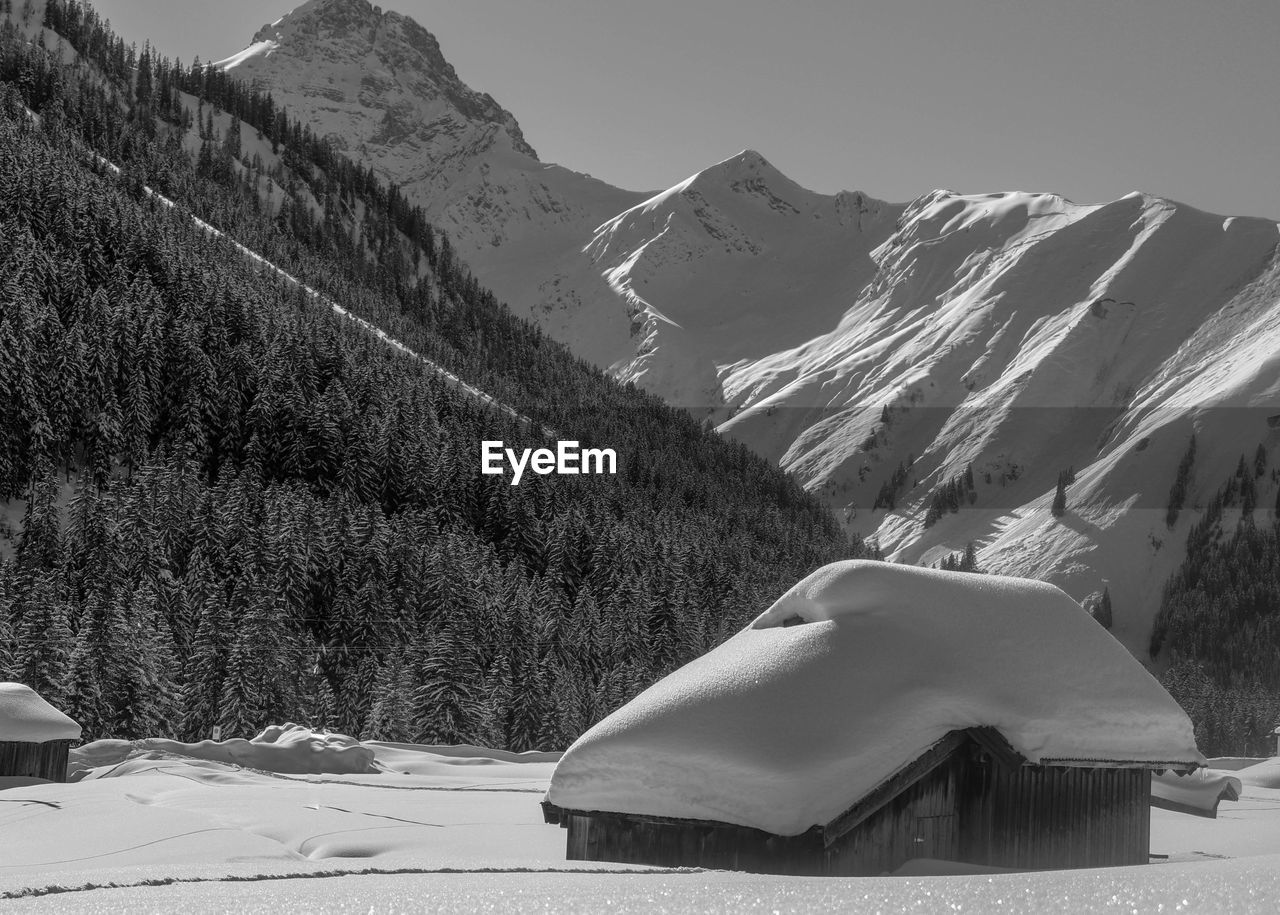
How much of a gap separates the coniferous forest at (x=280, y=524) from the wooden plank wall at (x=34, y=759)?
21154mm

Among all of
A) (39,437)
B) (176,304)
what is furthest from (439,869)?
(176,304)

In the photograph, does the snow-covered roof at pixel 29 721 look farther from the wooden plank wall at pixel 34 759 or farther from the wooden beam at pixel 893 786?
the wooden beam at pixel 893 786

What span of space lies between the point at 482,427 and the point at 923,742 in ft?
391

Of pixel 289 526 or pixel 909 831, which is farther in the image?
pixel 289 526

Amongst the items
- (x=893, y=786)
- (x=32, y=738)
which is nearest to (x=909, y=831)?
(x=893, y=786)

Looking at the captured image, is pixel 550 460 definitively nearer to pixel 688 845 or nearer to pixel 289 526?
pixel 289 526

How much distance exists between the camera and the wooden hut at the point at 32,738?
3041cm

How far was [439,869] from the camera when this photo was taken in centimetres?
1160

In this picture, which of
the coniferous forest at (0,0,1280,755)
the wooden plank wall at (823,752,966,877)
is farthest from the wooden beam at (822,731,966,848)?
the coniferous forest at (0,0,1280,755)

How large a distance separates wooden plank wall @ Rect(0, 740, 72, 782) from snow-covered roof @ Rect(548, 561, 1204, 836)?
20261 mm

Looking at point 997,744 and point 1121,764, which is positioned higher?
point 997,744

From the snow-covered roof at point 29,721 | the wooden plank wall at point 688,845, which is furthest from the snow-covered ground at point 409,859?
the snow-covered roof at point 29,721

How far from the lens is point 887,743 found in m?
14.2

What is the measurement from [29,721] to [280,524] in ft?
169
